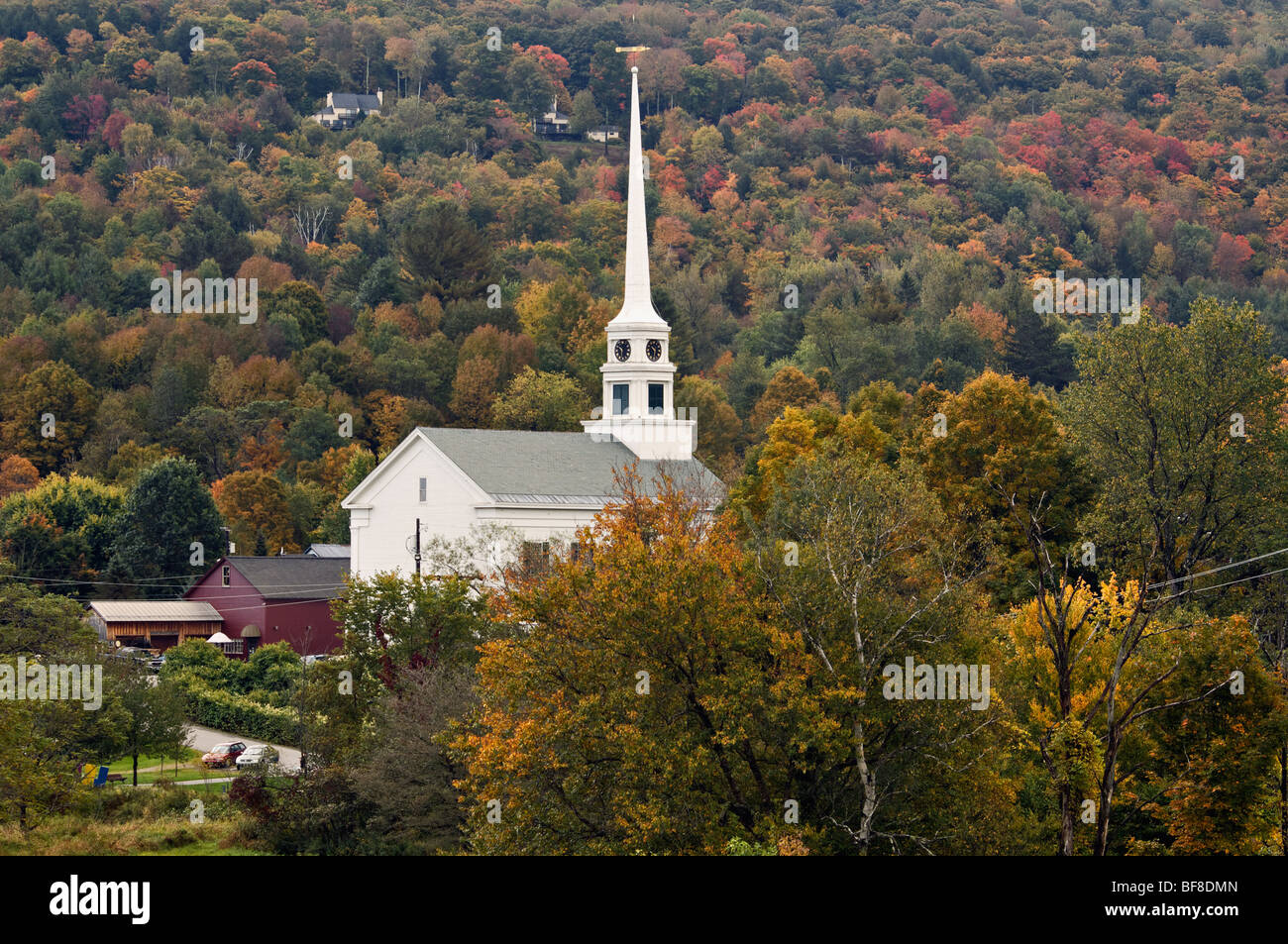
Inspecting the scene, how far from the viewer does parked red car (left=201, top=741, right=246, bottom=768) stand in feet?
186

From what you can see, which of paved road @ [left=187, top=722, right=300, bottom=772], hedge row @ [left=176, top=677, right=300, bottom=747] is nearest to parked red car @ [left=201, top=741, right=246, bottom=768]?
paved road @ [left=187, top=722, right=300, bottom=772]

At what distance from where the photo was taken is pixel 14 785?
42.0 m

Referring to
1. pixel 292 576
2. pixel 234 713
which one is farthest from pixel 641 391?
pixel 234 713

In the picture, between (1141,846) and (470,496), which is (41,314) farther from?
(1141,846)

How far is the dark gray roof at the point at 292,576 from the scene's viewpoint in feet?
263

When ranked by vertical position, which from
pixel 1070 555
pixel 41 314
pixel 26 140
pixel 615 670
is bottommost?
pixel 615 670

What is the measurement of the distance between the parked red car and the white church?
11.6 meters

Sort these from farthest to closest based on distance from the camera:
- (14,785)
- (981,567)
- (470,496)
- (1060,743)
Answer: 1. (470,496)
2. (981,567)
3. (14,785)
4. (1060,743)
